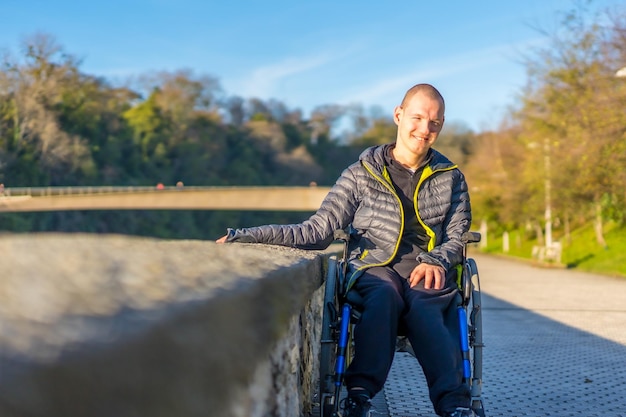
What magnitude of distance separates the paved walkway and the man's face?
4.67 feet

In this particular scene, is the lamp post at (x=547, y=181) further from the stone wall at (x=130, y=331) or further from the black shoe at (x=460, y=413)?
the stone wall at (x=130, y=331)

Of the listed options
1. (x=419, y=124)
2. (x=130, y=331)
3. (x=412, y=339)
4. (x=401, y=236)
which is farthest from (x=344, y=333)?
(x=130, y=331)

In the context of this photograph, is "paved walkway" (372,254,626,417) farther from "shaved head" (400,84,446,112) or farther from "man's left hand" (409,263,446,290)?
"shaved head" (400,84,446,112)

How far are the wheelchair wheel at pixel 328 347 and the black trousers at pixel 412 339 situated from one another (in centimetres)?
10

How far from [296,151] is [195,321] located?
127 meters

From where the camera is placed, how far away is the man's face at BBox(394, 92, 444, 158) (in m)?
4.18

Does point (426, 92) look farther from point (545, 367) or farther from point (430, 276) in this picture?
point (545, 367)

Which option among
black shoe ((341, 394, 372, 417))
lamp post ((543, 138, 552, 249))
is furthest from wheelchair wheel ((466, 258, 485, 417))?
lamp post ((543, 138, 552, 249))

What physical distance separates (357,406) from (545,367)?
11.2ft

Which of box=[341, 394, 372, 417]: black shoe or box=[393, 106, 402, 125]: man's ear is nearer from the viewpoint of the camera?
box=[341, 394, 372, 417]: black shoe

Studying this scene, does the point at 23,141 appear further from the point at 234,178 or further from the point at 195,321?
the point at 195,321

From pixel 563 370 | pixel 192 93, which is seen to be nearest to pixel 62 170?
pixel 192 93

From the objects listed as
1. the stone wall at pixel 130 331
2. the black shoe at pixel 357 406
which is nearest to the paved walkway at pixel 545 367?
the black shoe at pixel 357 406

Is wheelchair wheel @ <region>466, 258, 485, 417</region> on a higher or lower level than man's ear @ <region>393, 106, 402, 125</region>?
lower
